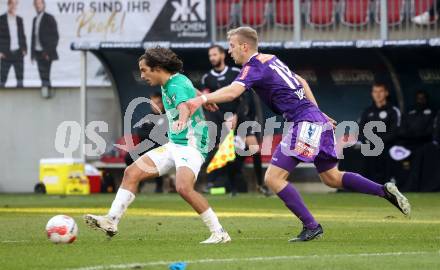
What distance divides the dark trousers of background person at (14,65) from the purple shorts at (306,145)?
1456cm

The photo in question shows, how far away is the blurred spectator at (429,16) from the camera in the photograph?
21.8m

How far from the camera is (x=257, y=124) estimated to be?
2181cm

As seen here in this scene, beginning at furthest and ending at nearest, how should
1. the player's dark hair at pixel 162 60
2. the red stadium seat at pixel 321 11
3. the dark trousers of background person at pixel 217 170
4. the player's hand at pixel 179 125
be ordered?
the red stadium seat at pixel 321 11, the dark trousers of background person at pixel 217 170, the player's dark hair at pixel 162 60, the player's hand at pixel 179 125

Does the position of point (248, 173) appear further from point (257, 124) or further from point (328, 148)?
point (328, 148)

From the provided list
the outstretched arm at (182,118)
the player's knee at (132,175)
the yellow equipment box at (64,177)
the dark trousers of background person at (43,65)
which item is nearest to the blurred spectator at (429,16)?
the yellow equipment box at (64,177)

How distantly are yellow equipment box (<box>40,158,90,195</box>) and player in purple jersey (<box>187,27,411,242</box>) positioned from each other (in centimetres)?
1198

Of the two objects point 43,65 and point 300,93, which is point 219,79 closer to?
point 43,65

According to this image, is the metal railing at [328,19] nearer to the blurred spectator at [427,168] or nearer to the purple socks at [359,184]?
the blurred spectator at [427,168]

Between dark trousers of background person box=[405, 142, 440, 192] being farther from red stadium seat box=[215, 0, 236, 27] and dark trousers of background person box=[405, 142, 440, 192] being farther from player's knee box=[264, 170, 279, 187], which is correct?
player's knee box=[264, 170, 279, 187]

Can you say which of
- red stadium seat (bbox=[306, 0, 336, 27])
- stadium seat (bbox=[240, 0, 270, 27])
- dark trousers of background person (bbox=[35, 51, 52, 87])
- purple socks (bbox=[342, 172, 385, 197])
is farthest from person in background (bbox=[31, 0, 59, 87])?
purple socks (bbox=[342, 172, 385, 197])

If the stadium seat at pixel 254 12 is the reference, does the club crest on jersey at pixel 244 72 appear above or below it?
below

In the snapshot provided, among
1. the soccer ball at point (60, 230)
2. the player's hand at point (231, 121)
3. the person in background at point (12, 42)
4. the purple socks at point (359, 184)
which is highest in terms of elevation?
the person in background at point (12, 42)

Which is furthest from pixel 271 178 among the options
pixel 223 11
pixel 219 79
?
pixel 223 11

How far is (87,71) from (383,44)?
6.79 m
